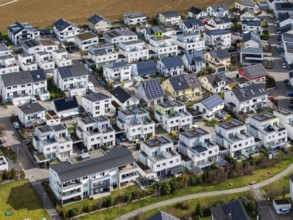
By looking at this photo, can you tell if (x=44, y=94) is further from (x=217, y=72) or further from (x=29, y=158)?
(x=217, y=72)

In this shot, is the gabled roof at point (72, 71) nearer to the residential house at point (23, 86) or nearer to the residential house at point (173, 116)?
the residential house at point (23, 86)

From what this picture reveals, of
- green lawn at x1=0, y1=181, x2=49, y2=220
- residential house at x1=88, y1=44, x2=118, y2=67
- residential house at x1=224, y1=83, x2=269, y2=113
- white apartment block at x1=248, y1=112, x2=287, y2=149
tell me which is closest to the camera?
green lawn at x1=0, y1=181, x2=49, y2=220

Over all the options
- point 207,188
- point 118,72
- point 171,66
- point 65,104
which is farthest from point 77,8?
point 207,188

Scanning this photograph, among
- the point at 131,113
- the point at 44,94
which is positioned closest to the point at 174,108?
the point at 131,113

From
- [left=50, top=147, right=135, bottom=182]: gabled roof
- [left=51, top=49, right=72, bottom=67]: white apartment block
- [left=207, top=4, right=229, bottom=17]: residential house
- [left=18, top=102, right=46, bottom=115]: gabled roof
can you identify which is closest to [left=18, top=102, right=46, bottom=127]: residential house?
[left=18, top=102, right=46, bottom=115]: gabled roof

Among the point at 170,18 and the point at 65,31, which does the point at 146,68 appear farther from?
the point at 170,18

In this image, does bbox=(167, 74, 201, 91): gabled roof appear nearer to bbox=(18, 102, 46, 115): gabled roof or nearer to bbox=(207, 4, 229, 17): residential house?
bbox=(18, 102, 46, 115): gabled roof

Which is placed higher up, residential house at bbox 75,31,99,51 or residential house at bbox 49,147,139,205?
residential house at bbox 75,31,99,51
